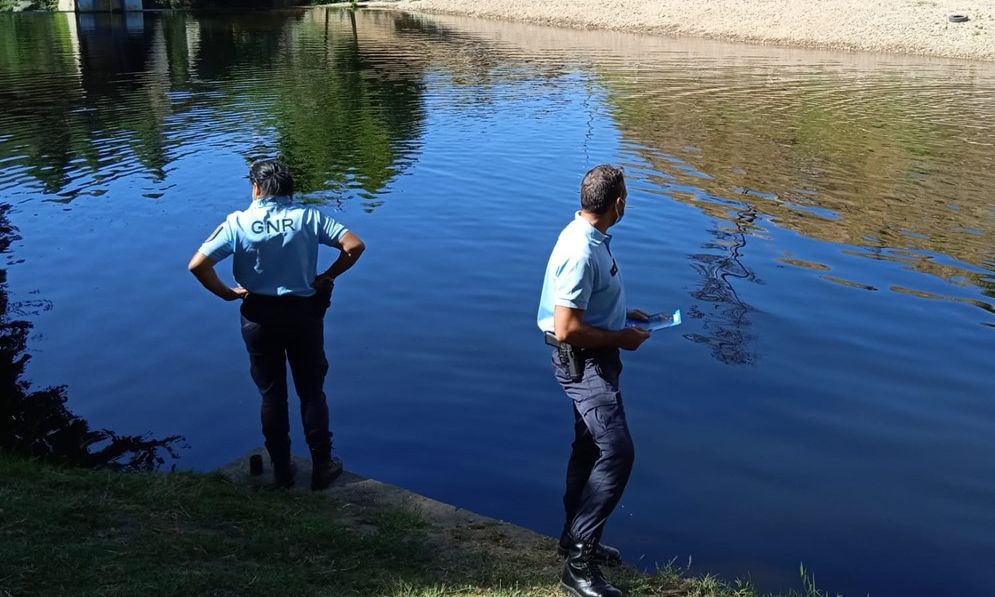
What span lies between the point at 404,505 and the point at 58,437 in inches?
121

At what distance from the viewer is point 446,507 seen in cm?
607

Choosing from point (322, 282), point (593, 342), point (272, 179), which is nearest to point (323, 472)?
point (322, 282)

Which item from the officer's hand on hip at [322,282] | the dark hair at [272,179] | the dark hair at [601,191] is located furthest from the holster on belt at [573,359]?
the dark hair at [272,179]

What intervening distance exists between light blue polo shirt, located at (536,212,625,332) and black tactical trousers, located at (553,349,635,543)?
0.63 feet

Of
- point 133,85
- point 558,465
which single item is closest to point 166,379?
point 558,465

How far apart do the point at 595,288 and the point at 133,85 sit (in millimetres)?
28004

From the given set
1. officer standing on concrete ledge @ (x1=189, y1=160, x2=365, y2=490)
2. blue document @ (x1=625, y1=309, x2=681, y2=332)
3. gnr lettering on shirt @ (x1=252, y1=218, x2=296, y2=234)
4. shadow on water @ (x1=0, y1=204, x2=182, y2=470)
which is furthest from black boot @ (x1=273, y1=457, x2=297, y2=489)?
blue document @ (x1=625, y1=309, x2=681, y2=332)

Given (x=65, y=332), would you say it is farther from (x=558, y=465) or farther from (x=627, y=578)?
(x=627, y=578)

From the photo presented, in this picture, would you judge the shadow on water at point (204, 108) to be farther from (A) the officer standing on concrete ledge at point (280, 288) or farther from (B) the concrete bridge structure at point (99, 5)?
(B) the concrete bridge structure at point (99, 5)

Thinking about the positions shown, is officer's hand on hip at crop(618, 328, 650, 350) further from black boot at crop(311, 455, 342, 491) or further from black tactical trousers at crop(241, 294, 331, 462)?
black boot at crop(311, 455, 342, 491)

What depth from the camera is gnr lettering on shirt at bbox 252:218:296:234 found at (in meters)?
5.98

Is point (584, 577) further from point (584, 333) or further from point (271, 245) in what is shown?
point (271, 245)

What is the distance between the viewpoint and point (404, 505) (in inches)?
239

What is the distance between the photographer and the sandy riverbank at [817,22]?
3928cm
